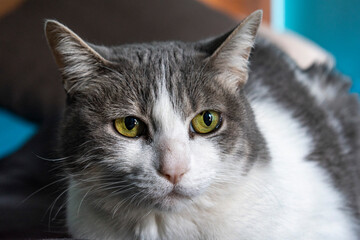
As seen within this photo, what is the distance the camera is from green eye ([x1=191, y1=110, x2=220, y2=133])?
2.98 feet

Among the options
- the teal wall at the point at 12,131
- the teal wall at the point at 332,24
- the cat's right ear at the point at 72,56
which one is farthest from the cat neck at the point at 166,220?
the teal wall at the point at 332,24

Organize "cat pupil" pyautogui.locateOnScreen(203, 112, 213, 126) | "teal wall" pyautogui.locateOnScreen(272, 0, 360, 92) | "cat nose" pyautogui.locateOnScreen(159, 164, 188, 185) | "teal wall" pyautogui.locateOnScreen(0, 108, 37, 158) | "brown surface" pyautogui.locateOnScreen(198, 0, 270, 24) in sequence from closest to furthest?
"cat nose" pyautogui.locateOnScreen(159, 164, 188, 185), "cat pupil" pyautogui.locateOnScreen(203, 112, 213, 126), "teal wall" pyautogui.locateOnScreen(0, 108, 37, 158), "teal wall" pyautogui.locateOnScreen(272, 0, 360, 92), "brown surface" pyautogui.locateOnScreen(198, 0, 270, 24)

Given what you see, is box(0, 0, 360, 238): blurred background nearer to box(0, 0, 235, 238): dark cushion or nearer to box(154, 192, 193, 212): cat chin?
box(0, 0, 235, 238): dark cushion

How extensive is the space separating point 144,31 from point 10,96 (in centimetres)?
69

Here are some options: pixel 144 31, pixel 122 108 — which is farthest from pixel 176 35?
pixel 122 108

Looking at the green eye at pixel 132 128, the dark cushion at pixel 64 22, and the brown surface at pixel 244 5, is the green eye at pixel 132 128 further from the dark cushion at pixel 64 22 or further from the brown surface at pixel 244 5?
the brown surface at pixel 244 5

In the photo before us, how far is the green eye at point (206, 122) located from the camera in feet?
Result: 2.98

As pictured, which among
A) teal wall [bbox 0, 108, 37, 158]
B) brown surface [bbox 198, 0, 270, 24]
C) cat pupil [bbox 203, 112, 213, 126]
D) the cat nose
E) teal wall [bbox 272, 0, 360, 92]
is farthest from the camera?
brown surface [bbox 198, 0, 270, 24]

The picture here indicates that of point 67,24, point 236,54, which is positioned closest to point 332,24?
point 67,24

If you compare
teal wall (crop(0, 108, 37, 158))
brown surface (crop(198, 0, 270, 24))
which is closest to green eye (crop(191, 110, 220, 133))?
teal wall (crop(0, 108, 37, 158))

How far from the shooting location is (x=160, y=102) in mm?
894

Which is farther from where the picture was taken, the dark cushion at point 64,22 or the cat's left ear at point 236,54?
the dark cushion at point 64,22

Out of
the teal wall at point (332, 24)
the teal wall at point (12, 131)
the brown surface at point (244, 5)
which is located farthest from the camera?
the brown surface at point (244, 5)

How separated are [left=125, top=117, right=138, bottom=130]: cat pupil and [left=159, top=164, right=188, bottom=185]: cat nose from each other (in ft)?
0.40
